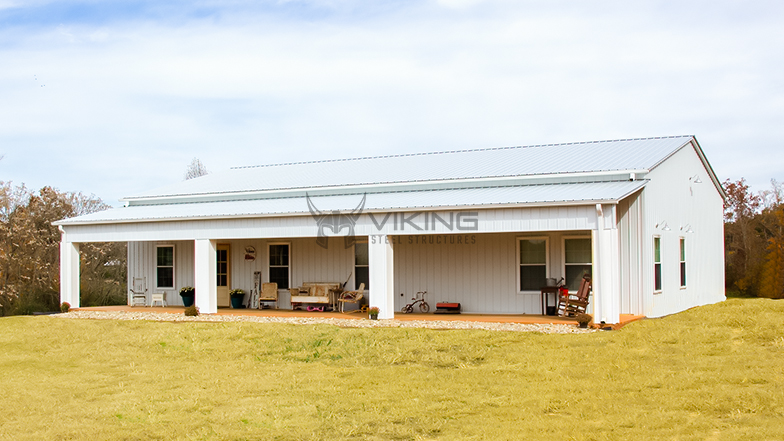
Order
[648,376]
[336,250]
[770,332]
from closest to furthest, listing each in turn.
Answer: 1. [648,376]
2. [770,332]
3. [336,250]

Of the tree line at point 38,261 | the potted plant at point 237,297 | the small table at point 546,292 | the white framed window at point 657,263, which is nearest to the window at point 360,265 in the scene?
the potted plant at point 237,297

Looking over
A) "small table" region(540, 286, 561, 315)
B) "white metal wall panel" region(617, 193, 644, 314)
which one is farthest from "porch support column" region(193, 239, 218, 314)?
"white metal wall panel" region(617, 193, 644, 314)

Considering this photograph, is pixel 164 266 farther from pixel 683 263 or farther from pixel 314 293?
pixel 683 263

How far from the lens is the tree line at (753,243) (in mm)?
28688

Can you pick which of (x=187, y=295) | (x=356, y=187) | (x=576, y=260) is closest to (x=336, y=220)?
(x=356, y=187)

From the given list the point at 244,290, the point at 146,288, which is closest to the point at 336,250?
the point at 244,290

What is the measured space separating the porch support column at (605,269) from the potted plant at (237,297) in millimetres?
10399

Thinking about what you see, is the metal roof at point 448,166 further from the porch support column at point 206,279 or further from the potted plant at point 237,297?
the porch support column at point 206,279

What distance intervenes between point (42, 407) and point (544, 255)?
451 inches

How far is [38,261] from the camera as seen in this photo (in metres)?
24.3

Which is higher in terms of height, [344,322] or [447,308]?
[447,308]

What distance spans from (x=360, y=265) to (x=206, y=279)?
13.3 feet

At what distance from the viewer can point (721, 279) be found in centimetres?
2186

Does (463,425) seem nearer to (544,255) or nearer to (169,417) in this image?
(169,417)
